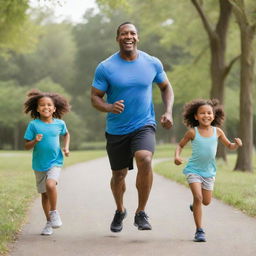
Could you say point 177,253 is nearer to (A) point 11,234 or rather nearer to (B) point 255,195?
(A) point 11,234

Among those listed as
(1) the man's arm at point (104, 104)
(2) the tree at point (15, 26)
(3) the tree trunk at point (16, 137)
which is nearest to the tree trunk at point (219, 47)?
(2) the tree at point (15, 26)

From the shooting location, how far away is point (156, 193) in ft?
35.4

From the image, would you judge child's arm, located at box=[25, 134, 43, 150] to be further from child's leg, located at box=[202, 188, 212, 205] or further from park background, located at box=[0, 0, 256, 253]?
child's leg, located at box=[202, 188, 212, 205]

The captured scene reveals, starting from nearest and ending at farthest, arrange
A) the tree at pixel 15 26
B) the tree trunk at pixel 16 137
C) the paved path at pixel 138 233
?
the paved path at pixel 138 233 < the tree at pixel 15 26 < the tree trunk at pixel 16 137

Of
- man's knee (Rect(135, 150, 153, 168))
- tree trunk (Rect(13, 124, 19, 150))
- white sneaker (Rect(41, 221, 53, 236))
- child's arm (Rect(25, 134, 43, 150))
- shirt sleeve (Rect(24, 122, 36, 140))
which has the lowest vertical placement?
tree trunk (Rect(13, 124, 19, 150))

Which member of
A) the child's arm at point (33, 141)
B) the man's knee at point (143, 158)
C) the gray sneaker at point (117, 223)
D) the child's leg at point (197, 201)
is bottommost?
the gray sneaker at point (117, 223)

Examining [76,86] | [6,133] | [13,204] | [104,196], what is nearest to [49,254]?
[13,204]

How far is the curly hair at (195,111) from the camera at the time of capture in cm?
651

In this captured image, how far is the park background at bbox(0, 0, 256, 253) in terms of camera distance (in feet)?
55.8

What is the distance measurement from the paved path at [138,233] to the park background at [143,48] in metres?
0.31

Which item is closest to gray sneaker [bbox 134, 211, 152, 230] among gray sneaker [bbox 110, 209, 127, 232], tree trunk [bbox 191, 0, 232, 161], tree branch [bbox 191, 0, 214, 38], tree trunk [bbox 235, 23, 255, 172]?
gray sneaker [bbox 110, 209, 127, 232]

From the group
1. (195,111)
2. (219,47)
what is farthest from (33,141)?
(219,47)

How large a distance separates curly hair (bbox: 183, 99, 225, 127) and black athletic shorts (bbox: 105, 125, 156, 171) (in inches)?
22.4

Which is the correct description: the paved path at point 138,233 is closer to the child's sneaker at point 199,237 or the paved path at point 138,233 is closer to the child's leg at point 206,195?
the child's sneaker at point 199,237
